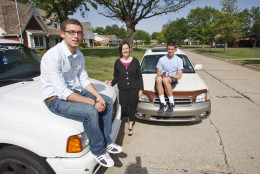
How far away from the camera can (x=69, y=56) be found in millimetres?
2180

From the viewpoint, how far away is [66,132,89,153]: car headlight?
69.9 inches

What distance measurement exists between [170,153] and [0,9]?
33.9 m

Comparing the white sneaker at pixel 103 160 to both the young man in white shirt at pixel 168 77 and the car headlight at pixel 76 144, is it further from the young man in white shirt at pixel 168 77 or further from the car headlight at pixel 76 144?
the young man in white shirt at pixel 168 77

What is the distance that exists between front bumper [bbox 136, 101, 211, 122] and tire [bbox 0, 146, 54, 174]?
2.22 meters

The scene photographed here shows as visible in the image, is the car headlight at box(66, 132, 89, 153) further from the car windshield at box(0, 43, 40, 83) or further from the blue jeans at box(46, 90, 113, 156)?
the car windshield at box(0, 43, 40, 83)

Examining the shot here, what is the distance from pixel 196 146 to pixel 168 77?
1.46 m

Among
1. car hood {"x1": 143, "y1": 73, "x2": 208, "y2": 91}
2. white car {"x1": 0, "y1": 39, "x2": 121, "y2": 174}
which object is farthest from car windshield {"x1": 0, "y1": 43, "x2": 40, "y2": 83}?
car hood {"x1": 143, "y1": 73, "x2": 208, "y2": 91}

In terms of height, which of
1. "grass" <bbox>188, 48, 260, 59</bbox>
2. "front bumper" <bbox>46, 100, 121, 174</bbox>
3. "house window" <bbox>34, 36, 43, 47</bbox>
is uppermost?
"house window" <bbox>34, 36, 43, 47</bbox>

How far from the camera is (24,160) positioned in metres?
1.78

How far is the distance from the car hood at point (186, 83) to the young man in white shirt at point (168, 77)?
0.17 meters

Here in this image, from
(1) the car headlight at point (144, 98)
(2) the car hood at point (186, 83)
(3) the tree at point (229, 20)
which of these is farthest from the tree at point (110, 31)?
(1) the car headlight at point (144, 98)

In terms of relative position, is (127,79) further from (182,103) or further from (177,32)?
(177,32)

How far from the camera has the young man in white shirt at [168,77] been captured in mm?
3553

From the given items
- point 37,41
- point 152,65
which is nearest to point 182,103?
point 152,65
